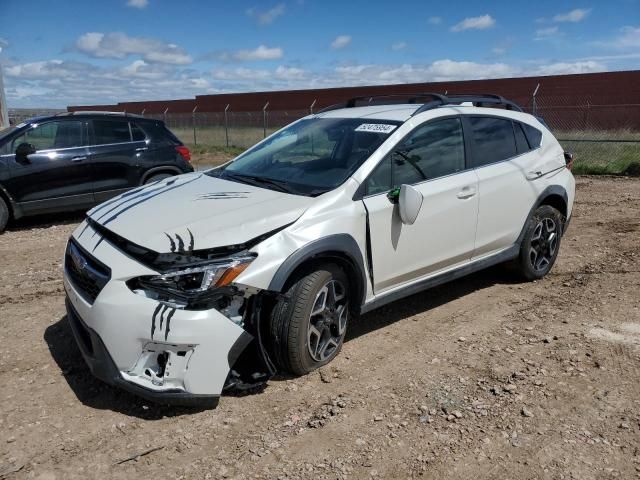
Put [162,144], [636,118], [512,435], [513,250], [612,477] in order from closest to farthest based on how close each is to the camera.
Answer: [612,477]
[512,435]
[513,250]
[162,144]
[636,118]

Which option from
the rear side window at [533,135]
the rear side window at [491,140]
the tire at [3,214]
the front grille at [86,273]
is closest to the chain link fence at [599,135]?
the rear side window at [533,135]

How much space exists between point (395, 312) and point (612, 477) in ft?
7.52

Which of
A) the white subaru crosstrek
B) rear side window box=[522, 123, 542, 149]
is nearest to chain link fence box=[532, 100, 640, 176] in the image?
rear side window box=[522, 123, 542, 149]

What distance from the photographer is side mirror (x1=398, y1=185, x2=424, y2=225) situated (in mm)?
3803

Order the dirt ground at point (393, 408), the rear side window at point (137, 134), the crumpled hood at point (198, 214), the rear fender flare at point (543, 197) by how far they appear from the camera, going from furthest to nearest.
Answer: the rear side window at point (137, 134) → the rear fender flare at point (543, 197) → the crumpled hood at point (198, 214) → the dirt ground at point (393, 408)

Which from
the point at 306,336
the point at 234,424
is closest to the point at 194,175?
the point at 306,336

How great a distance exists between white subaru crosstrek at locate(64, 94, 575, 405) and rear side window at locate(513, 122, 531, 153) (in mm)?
18

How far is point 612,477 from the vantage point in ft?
8.90

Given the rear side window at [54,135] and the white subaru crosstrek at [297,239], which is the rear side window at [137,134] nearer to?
the rear side window at [54,135]

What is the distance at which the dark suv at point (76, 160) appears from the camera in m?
7.74

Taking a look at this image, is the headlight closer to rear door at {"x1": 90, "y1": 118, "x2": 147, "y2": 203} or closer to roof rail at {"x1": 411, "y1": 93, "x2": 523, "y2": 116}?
roof rail at {"x1": 411, "y1": 93, "x2": 523, "y2": 116}

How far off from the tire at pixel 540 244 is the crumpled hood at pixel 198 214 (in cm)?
261

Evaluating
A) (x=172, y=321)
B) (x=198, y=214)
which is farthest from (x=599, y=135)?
(x=172, y=321)

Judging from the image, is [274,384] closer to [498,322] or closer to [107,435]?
[107,435]
